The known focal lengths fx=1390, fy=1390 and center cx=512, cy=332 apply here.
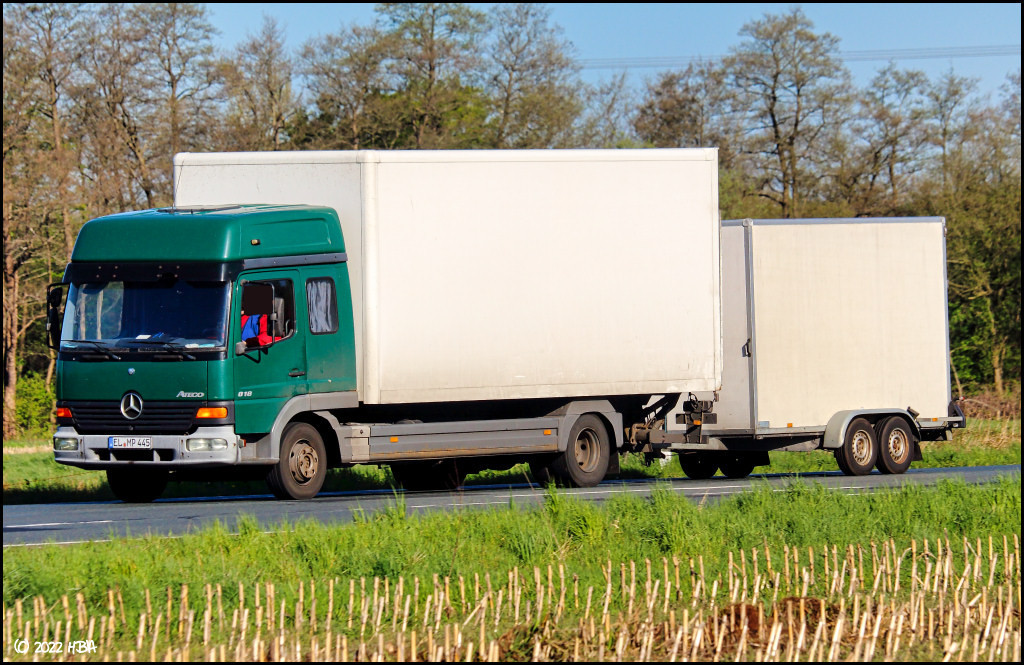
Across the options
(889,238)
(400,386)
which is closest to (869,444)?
(889,238)

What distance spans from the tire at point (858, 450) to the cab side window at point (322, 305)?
765 centimetres

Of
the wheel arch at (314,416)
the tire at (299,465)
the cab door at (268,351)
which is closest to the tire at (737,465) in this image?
the wheel arch at (314,416)

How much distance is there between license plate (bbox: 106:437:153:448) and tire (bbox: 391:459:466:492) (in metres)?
4.37

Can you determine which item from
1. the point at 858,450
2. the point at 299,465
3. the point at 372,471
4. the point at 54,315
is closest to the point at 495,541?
the point at 299,465

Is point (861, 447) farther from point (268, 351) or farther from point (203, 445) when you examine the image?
point (203, 445)

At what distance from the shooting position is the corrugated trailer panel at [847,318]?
19094mm

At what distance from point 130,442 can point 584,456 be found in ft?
20.0

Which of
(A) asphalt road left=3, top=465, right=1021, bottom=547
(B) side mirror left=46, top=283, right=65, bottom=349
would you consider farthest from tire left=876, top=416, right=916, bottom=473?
(B) side mirror left=46, top=283, right=65, bottom=349

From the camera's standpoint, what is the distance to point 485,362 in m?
16.8

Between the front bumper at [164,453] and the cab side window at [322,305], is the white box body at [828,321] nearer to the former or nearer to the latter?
the cab side window at [322,305]

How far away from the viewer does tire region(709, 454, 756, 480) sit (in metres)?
20.5

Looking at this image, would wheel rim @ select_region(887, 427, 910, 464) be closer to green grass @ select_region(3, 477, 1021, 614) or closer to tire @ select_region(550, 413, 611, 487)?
tire @ select_region(550, 413, 611, 487)

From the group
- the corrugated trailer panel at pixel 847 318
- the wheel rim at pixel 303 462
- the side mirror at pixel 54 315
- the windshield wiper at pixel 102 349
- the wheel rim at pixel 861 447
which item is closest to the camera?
the windshield wiper at pixel 102 349

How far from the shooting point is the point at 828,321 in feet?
63.9
